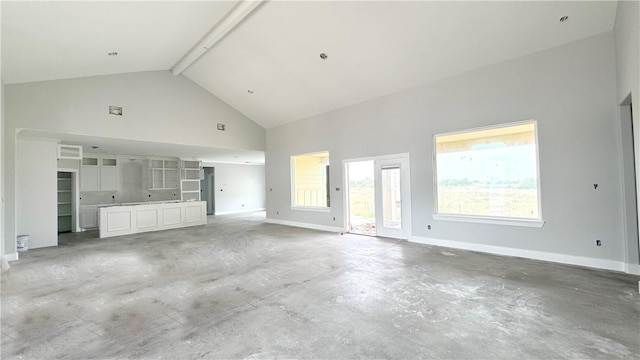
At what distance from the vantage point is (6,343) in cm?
238

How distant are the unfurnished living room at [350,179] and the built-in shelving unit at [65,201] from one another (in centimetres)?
9

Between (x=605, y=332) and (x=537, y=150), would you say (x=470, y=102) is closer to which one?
(x=537, y=150)

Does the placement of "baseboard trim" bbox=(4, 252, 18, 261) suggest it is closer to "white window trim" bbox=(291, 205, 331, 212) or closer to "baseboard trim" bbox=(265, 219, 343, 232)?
"baseboard trim" bbox=(265, 219, 343, 232)

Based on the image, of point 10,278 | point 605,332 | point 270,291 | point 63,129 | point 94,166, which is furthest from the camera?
point 94,166

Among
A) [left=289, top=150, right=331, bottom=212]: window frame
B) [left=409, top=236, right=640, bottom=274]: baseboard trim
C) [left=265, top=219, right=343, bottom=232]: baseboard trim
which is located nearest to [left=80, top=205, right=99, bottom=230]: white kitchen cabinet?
[left=265, top=219, right=343, bottom=232]: baseboard trim

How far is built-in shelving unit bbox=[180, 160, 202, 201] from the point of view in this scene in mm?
10578

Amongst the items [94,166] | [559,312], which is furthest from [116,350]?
[94,166]

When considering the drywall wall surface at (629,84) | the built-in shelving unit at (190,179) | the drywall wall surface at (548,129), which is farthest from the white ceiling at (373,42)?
the built-in shelving unit at (190,179)

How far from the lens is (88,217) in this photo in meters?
8.79

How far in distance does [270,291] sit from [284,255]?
1.75 meters

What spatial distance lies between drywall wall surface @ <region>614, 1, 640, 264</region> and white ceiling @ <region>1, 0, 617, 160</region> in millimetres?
440

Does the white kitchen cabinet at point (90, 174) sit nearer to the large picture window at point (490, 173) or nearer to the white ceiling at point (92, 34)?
the white ceiling at point (92, 34)

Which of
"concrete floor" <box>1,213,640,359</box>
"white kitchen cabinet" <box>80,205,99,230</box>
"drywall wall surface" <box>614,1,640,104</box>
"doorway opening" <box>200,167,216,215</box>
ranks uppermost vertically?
"drywall wall surface" <box>614,1,640,104</box>

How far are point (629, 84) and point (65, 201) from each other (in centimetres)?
1274
